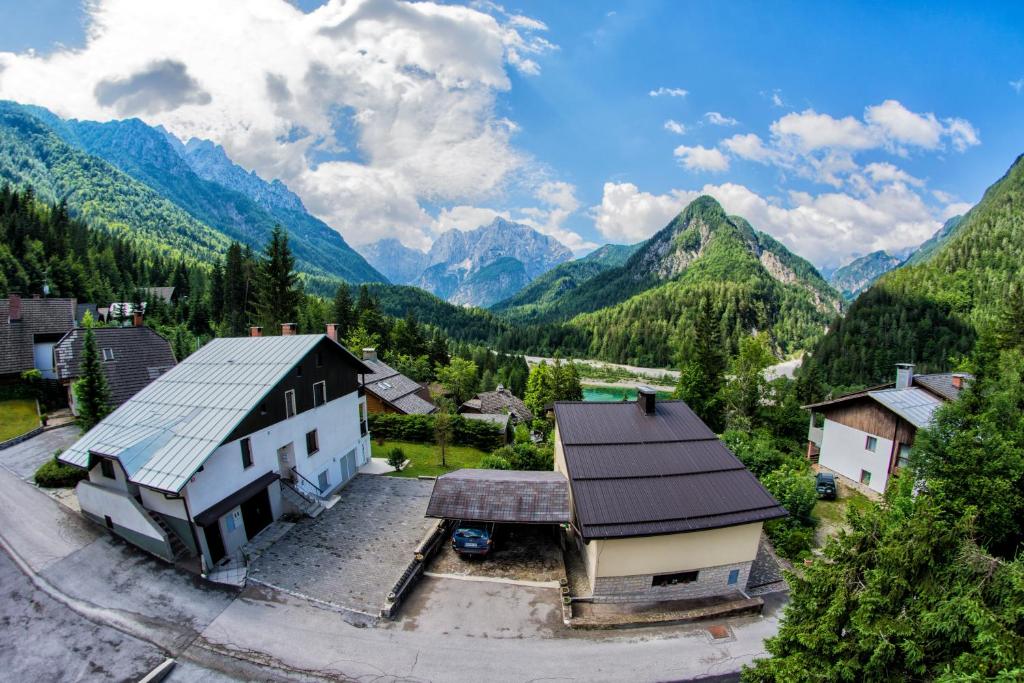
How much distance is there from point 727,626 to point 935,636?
968 centimetres

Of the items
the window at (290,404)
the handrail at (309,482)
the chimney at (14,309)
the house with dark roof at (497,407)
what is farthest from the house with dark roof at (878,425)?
the chimney at (14,309)

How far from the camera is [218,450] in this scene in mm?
16547

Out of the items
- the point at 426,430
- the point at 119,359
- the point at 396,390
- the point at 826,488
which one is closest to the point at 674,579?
the point at 826,488

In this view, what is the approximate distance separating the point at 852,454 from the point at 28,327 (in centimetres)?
6421

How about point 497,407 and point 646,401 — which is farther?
point 497,407

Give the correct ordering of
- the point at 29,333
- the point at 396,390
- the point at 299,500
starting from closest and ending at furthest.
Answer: the point at 299,500 → the point at 29,333 → the point at 396,390

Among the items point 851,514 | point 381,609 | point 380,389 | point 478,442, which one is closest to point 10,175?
point 380,389

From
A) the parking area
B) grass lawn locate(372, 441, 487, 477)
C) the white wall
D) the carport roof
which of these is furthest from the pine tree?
the white wall

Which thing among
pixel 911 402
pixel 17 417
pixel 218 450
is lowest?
pixel 17 417

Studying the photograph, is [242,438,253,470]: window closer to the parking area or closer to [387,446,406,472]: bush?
the parking area

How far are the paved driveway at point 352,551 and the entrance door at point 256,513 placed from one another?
4.23ft

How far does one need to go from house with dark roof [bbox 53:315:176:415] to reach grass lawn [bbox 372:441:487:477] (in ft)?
57.7

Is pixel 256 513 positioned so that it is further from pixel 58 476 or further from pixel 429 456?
pixel 429 456

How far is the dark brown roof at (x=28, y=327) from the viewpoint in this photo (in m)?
34.2
